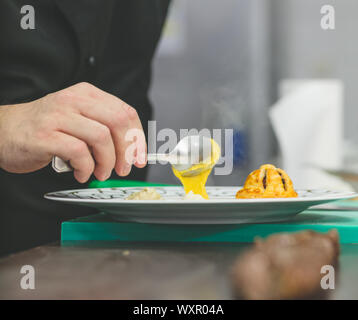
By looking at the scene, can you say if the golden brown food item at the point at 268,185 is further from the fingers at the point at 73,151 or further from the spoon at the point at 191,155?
the fingers at the point at 73,151

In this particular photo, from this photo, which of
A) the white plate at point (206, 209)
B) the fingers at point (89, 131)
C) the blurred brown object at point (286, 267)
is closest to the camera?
the blurred brown object at point (286, 267)

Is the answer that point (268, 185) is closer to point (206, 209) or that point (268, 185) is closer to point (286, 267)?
point (206, 209)

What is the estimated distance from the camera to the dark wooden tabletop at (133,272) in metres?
0.34

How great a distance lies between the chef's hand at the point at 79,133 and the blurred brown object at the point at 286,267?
0.25 m

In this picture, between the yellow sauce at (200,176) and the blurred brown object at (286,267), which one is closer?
the blurred brown object at (286,267)

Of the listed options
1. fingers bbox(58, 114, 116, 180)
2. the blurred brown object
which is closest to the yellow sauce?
fingers bbox(58, 114, 116, 180)

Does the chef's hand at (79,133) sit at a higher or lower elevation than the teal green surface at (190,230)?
higher

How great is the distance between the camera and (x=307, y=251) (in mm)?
394

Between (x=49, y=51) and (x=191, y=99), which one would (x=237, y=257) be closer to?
(x=49, y=51)

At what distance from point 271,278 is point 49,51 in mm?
780

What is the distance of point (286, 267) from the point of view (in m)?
0.36

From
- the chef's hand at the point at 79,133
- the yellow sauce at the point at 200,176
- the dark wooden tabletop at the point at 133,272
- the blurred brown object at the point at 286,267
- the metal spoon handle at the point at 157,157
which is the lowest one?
the dark wooden tabletop at the point at 133,272

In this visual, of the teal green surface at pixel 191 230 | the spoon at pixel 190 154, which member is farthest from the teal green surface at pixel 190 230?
the spoon at pixel 190 154

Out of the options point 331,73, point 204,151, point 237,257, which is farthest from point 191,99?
point 237,257
